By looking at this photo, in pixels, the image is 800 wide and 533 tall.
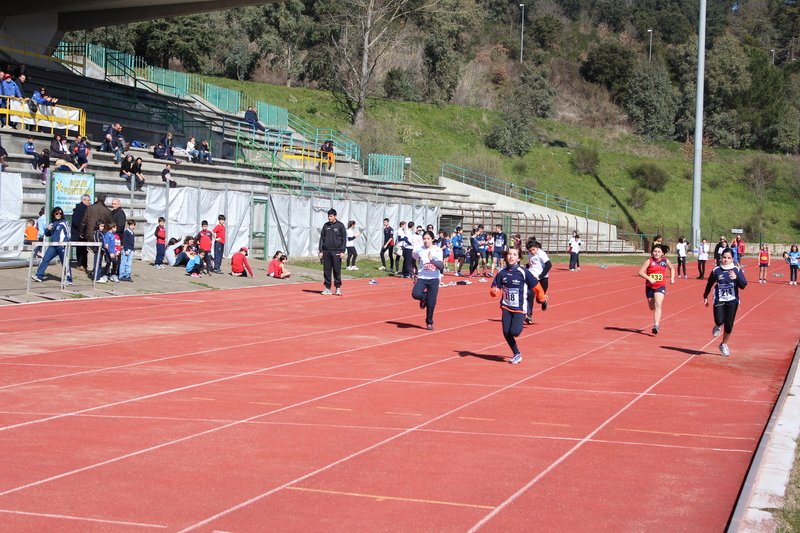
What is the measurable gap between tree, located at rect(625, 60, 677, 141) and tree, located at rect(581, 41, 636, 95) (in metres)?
5.45

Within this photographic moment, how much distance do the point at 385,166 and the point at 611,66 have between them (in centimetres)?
5020

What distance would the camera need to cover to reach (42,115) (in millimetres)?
27578

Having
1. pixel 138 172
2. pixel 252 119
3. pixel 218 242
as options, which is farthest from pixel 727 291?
pixel 252 119

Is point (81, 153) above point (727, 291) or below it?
above

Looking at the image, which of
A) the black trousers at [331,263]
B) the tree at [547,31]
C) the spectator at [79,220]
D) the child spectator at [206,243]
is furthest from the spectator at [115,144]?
the tree at [547,31]

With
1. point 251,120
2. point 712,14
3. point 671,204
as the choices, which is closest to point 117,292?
point 251,120

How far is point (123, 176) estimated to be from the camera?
83.7 ft

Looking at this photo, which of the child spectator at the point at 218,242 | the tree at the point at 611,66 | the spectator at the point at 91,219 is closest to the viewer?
the spectator at the point at 91,219

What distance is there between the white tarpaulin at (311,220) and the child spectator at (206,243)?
Answer: 18.8 ft

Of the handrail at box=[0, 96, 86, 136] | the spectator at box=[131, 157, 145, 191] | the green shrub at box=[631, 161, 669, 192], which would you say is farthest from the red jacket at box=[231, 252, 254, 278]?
the green shrub at box=[631, 161, 669, 192]

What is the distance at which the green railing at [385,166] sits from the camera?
48562 millimetres

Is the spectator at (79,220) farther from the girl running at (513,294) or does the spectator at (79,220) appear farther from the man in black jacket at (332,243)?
the girl running at (513,294)

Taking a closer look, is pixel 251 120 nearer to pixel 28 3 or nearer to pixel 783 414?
pixel 28 3

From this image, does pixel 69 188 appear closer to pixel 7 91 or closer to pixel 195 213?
pixel 195 213
